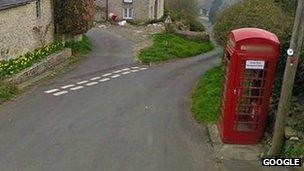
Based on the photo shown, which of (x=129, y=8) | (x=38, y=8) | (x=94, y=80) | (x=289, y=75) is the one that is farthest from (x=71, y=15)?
(x=129, y=8)

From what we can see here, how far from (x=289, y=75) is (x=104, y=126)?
5.62 meters

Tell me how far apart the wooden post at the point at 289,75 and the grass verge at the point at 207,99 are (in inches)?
131

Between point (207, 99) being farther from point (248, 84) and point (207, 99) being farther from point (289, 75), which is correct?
point (289, 75)

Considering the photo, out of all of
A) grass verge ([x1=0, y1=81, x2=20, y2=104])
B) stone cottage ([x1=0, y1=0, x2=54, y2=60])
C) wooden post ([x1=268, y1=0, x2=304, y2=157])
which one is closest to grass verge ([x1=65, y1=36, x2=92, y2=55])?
stone cottage ([x1=0, y1=0, x2=54, y2=60])

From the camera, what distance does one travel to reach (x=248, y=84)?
10766mm

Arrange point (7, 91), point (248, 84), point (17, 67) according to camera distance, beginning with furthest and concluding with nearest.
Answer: point (17, 67) < point (7, 91) < point (248, 84)

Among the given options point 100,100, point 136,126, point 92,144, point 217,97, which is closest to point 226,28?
point 217,97

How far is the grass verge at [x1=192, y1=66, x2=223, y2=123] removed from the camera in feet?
44.6

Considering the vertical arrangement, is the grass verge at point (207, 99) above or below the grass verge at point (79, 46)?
above

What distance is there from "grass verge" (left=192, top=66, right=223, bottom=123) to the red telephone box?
2045 mm

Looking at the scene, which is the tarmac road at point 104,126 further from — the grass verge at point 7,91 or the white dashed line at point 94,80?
the grass verge at point 7,91

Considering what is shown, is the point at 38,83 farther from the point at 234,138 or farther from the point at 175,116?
the point at 234,138

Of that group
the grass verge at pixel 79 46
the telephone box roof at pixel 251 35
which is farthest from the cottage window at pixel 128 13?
the telephone box roof at pixel 251 35

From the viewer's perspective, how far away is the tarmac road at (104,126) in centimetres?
1010
